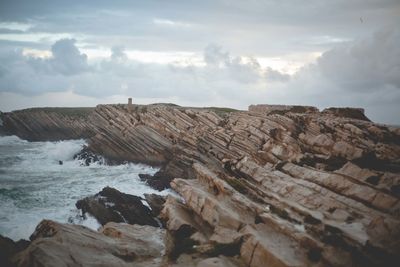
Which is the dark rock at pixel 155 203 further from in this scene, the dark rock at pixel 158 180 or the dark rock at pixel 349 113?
the dark rock at pixel 349 113

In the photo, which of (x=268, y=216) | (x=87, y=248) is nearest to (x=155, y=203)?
(x=87, y=248)

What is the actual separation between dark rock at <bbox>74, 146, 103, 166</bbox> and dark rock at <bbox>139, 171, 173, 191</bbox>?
1572 cm

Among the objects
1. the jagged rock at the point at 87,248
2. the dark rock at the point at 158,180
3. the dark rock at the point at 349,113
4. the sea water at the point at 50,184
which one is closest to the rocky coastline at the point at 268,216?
the jagged rock at the point at 87,248

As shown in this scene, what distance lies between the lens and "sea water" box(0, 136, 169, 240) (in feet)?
103

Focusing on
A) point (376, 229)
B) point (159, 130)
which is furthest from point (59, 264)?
point (159, 130)

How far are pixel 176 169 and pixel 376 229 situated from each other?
35.3m

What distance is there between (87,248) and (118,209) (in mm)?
14963

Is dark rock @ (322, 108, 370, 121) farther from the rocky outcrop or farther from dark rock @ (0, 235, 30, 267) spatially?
the rocky outcrop

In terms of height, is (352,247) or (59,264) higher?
(352,247)

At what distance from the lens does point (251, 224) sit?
64.2ft

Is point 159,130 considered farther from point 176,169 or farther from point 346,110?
point 346,110

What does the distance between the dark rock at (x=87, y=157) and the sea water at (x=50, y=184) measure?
1094 millimetres

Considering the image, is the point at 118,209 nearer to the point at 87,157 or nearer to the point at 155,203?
Answer: the point at 155,203

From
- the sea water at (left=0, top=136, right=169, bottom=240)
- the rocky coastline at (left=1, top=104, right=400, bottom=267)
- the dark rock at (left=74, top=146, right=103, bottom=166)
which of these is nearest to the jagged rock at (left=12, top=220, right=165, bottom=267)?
the rocky coastline at (left=1, top=104, right=400, bottom=267)
